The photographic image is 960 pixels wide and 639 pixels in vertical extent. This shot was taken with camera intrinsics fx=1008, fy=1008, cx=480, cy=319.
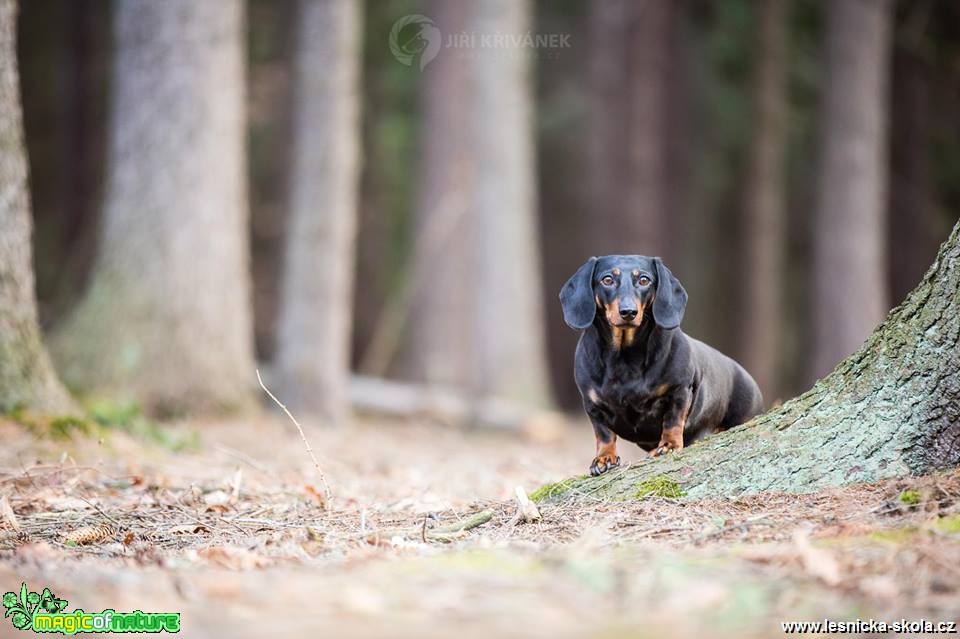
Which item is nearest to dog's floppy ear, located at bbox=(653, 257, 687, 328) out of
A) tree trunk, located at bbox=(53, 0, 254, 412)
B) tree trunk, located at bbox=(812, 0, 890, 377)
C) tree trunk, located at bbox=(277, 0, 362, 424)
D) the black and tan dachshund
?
the black and tan dachshund

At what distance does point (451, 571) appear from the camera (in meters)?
2.94

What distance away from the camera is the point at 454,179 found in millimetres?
15852

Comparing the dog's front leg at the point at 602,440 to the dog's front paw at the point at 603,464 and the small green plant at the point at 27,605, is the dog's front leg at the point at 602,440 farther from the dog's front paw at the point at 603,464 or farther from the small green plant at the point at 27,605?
the small green plant at the point at 27,605

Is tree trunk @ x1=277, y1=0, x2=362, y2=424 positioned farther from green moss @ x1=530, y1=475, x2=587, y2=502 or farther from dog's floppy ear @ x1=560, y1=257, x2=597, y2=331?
green moss @ x1=530, y1=475, x2=587, y2=502

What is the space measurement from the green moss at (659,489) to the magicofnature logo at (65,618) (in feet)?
6.70

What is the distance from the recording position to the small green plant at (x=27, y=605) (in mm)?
2816

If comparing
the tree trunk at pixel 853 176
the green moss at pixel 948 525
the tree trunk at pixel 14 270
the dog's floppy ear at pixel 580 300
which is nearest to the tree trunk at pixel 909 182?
the tree trunk at pixel 853 176

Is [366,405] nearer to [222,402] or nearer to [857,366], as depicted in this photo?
[222,402]

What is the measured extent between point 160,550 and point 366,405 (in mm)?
9488

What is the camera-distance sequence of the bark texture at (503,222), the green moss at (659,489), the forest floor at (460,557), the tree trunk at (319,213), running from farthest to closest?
the bark texture at (503,222) < the tree trunk at (319,213) < the green moss at (659,489) < the forest floor at (460,557)

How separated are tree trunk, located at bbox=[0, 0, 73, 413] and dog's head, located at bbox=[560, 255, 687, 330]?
3678 mm

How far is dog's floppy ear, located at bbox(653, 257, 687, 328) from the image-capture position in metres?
4.49

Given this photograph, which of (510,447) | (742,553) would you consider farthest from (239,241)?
(742,553)

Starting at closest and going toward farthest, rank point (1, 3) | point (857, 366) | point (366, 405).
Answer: point (857, 366) → point (1, 3) → point (366, 405)
